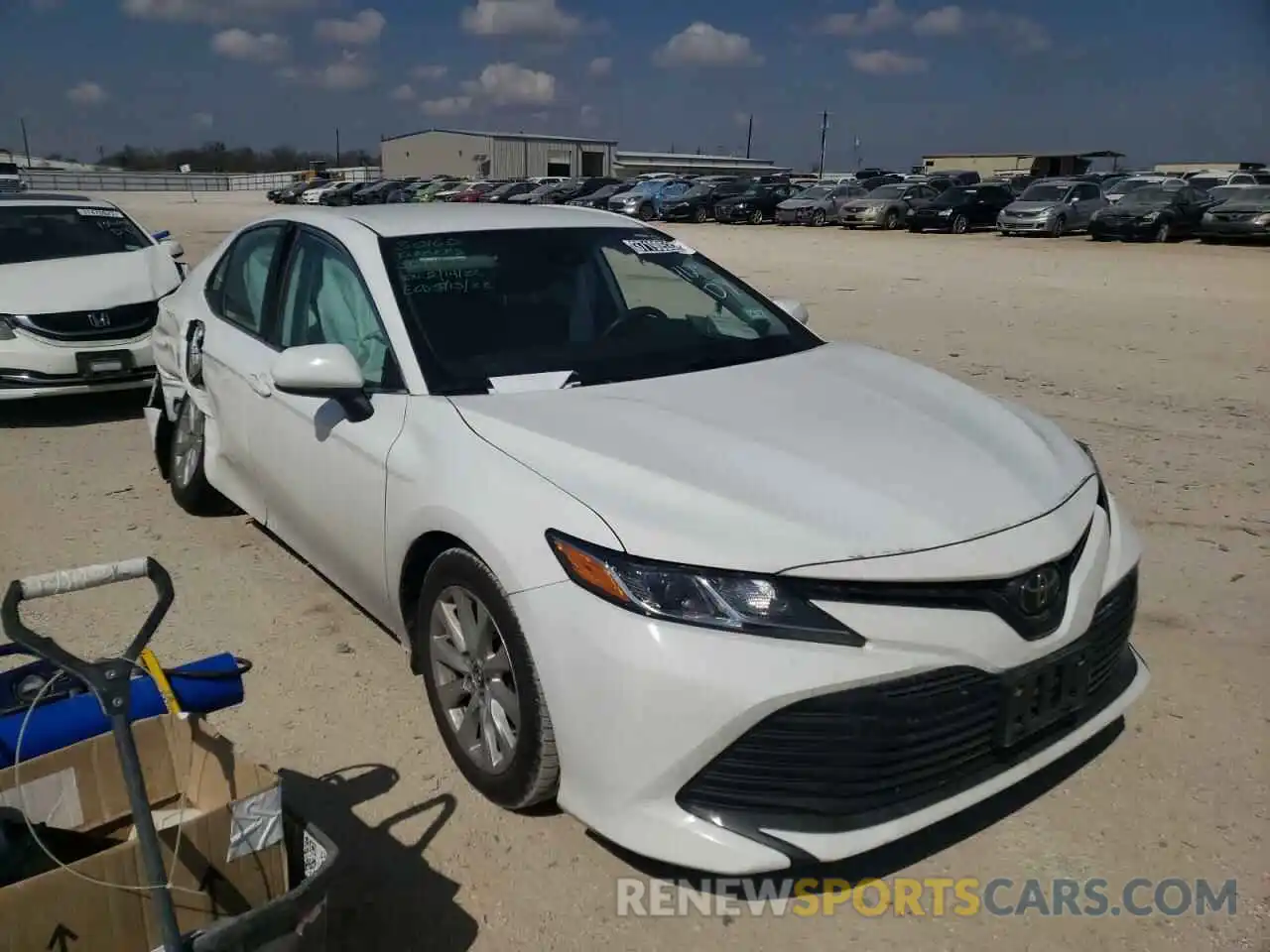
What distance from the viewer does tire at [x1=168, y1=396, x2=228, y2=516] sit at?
500cm

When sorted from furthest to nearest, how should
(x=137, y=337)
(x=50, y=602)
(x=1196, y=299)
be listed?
(x=1196, y=299) → (x=137, y=337) → (x=50, y=602)

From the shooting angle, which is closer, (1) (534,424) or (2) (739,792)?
(2) (739,792)

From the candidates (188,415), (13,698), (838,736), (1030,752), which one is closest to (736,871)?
(838,736)

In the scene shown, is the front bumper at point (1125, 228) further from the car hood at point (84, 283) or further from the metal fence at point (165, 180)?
the metal fence at point (165, 180)

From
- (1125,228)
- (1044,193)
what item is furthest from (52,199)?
(1044,193)

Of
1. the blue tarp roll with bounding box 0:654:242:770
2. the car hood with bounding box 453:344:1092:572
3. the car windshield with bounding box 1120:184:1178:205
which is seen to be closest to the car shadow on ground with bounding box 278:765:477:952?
the blue tarp roll with bounding box 0:654:242:770

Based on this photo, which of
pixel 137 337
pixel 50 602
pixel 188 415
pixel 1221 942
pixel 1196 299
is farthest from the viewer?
pixel 1196 299

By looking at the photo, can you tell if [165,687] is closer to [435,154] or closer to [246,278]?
[246,278]

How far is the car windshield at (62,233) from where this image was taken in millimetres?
7949

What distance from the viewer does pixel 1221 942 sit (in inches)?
95.7

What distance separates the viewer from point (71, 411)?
7.80 m

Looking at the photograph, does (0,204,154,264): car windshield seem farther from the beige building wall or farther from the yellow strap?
the beige building wall

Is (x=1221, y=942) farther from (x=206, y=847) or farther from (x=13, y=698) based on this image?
(x=13, y=698)

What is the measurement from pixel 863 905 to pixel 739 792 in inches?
21.2
